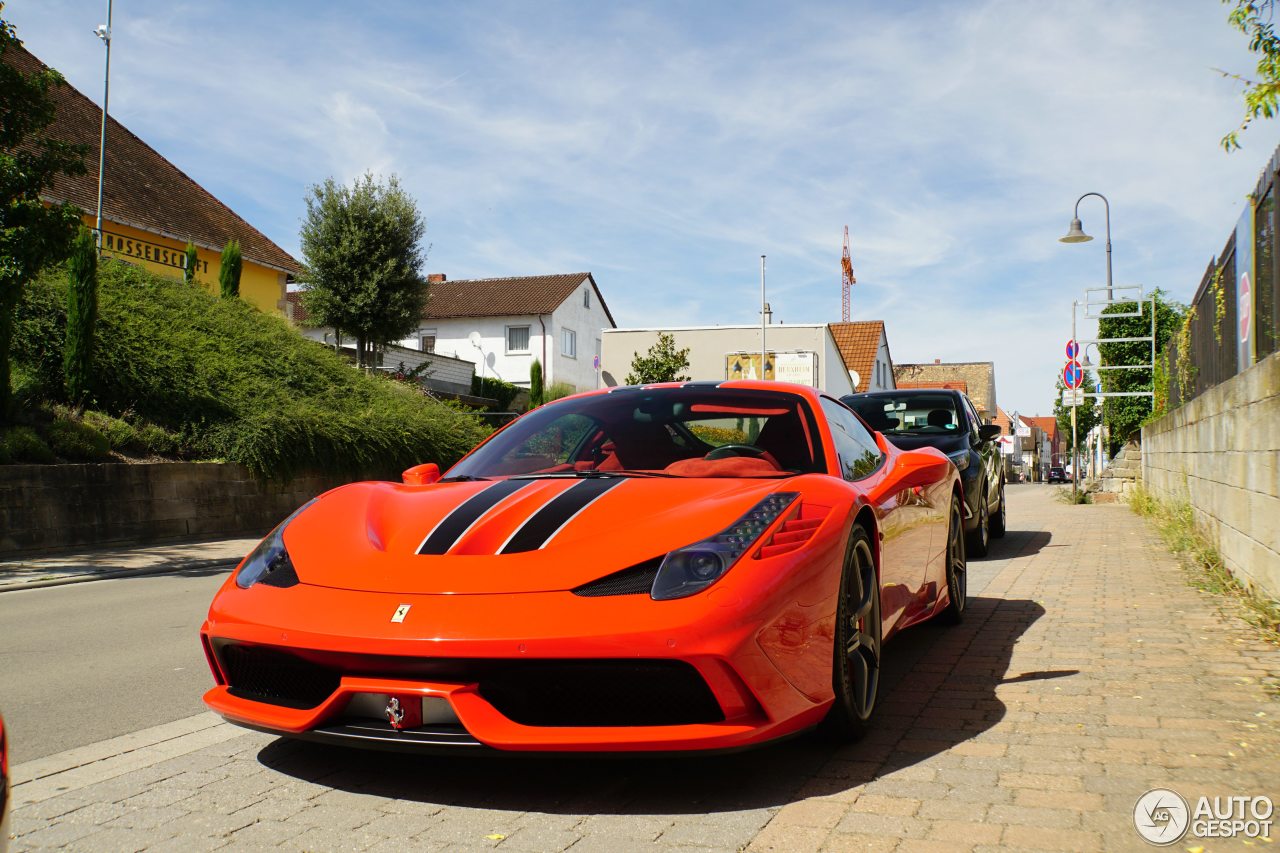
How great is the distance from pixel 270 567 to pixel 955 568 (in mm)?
4075

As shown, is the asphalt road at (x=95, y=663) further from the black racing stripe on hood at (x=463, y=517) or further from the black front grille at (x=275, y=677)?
the black racing stripe on hood at (x=463, y=517)

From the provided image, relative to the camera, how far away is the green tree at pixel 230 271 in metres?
22.6

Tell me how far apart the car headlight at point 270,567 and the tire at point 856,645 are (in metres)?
1.74

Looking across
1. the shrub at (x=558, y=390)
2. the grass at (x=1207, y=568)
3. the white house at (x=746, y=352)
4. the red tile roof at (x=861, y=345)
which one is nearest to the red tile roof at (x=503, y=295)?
the white house at (x=746, y=352)

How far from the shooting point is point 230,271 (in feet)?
74.6

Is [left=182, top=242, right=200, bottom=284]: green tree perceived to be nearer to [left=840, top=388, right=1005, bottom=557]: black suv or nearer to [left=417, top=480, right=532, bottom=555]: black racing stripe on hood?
[left=840, top=388, right=1005, bottom=557]: black suv

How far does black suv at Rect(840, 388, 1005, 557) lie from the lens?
9.98 m

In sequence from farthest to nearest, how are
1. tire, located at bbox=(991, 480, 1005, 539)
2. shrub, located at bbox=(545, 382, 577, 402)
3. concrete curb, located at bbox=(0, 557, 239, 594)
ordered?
shrub, located at bbox=(545, 382, 577, 402) → tire, located at bbox=(991, 480, 1005, 539) → concrete curb, located at bbox=(0, 557, 239, 594)

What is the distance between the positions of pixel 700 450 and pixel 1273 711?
2394 mm

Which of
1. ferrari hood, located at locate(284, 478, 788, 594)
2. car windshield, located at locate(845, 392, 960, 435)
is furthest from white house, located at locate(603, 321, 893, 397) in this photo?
ferrari hood, located at locate(284, 478, 788, 594)

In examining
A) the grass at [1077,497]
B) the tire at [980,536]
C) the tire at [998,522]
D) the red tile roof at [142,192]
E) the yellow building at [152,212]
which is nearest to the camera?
the tire at [980,536]

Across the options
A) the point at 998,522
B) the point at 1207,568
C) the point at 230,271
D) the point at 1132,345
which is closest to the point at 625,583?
the point at 1207,568

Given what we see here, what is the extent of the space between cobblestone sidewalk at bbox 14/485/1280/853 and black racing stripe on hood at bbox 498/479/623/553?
634 mm

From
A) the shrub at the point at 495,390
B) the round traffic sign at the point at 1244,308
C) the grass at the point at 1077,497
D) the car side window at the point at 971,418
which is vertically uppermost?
the shrub at the point at 495,390
